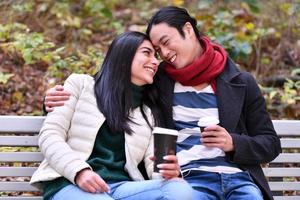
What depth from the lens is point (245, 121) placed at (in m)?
3.67

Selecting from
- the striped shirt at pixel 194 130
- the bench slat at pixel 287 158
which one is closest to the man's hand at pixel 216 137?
the striped shirt at pixel 194 130

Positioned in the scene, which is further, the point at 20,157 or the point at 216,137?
the point at 20,157

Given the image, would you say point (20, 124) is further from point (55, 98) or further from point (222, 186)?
point (222, 186)

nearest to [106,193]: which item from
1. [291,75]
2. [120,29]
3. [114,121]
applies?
[114,121]

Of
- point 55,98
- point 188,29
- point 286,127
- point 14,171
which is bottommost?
point 14,171

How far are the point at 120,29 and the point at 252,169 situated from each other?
14.5ft

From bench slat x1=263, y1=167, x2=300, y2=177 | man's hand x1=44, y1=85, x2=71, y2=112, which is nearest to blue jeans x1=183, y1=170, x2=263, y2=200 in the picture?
bench slat x1=263, y1=167, x2=300, y2=177

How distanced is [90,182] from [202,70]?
1.05 meters

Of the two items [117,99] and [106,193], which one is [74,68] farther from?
[106,193]

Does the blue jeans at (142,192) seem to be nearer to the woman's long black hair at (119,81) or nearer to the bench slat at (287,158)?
the woman's long black hair at (119,81)

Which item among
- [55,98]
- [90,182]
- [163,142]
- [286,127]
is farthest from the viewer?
[286,127]

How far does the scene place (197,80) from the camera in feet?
11.9

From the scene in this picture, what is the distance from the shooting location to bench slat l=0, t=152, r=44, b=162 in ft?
12.3

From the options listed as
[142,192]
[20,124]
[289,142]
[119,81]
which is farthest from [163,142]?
[289,142]
